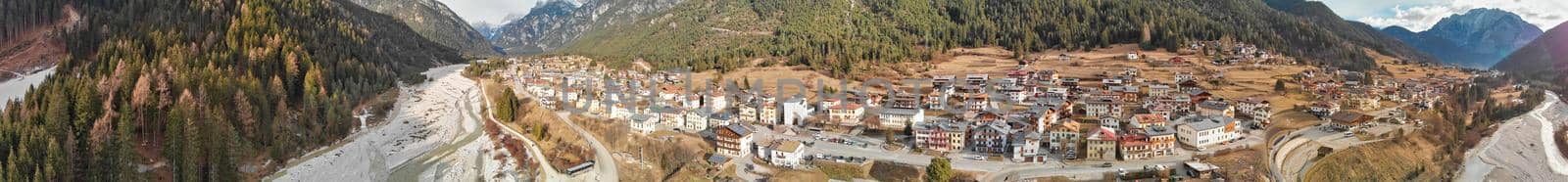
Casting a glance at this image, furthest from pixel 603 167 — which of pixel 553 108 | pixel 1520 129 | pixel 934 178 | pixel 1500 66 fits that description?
pixel 1500 66

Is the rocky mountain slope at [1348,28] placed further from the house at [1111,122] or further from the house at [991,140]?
the house at [991,140]

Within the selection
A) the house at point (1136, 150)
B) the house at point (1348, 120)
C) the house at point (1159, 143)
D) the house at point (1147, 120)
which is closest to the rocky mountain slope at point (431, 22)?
the house at point (1147, 120)

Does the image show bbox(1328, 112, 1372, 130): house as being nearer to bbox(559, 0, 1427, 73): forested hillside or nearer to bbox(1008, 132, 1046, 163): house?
bbox(1008, 132, 1046, 163): house

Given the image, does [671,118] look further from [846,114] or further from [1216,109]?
[1216,109]

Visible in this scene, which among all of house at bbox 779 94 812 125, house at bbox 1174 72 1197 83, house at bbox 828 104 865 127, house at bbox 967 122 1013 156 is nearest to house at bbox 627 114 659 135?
house at bbox 779 94 812 125

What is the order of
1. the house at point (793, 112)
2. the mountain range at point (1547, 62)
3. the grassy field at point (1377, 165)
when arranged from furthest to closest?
the mountain range at point (1547, 62) → the house at point (793, 112) → the grassy field at point (1377, 165)

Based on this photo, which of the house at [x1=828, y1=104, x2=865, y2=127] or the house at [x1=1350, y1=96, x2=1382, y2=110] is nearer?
the house at [x1=828, y1=104, x2=865, y2=127]
